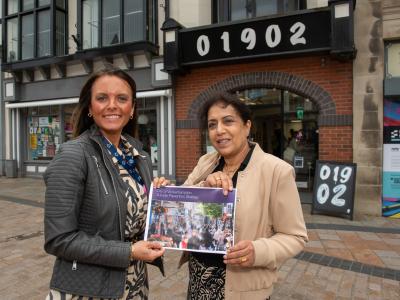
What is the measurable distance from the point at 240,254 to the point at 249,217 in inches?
8.8

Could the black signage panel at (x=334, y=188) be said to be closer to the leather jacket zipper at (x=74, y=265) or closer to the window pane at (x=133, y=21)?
the window pane at (x=133, y=21)

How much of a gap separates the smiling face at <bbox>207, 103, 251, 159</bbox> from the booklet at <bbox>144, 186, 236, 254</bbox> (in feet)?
1.02

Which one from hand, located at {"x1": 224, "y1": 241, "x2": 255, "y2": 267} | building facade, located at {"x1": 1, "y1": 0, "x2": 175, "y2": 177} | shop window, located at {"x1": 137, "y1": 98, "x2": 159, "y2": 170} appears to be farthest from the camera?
shop window, located at {"x1": 137, "y1": 98, "x2": 159, "y2": 170}

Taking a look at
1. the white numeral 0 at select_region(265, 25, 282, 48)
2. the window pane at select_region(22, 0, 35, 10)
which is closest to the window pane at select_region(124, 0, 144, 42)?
the white numeral 0 at select_region(265, 25, 282, 48)

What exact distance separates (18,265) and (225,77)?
5.90 m

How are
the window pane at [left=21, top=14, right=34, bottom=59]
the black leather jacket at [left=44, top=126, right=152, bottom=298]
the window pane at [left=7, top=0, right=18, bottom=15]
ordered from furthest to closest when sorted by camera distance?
the window pane at [left=7, top=0, right=18, bottom=15] → the window pane at [left=21, top=14, right=34, bottom=59] → the black leather jacket at [left=44, top=126, right=152, bottom=298]

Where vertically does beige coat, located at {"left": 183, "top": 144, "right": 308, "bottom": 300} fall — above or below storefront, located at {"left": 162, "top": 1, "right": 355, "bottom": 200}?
below

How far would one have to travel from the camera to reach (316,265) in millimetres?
4508

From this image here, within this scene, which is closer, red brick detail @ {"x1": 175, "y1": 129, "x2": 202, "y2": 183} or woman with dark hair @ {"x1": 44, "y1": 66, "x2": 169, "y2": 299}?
woman with dark hair @ {"x1": 44, "y1": 66, "x2": 169, "y2": 299}

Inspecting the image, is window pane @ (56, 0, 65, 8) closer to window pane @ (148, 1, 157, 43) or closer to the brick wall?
window pane @ (148, 1, 157, 43)

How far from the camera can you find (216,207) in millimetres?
1670

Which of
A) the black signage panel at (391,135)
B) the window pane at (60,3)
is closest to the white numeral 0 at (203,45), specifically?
the black signage panel at (391,135)

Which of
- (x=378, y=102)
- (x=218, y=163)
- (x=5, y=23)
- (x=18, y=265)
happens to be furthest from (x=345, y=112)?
(x=5, y=23)

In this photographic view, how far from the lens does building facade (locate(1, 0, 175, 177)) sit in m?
9.41
